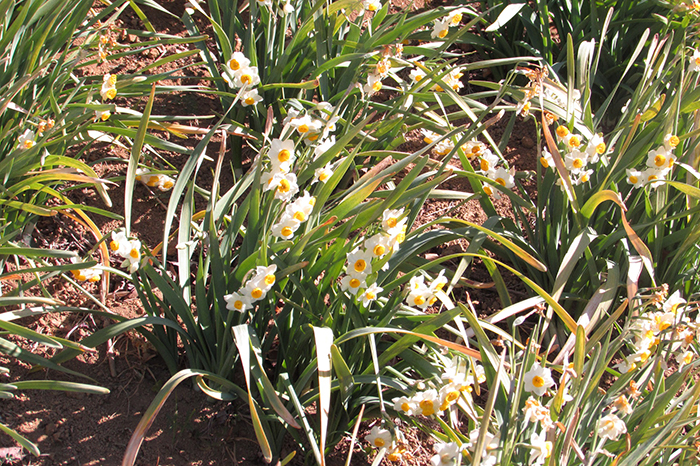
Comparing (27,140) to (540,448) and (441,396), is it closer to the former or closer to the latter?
(441,396)

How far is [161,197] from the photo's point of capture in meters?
2.17

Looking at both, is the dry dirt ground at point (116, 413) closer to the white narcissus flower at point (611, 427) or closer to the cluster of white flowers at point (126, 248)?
the cluster of white flowers at point (126, 248)

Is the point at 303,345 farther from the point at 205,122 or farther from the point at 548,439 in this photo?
the point at 205,122

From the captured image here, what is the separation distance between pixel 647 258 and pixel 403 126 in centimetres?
97

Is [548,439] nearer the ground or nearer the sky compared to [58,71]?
nearer the ground

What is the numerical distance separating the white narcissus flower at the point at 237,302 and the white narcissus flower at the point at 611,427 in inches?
37.5

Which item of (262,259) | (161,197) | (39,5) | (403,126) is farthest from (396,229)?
(39,5)

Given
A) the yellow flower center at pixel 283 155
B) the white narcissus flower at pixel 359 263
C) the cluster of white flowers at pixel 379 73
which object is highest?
the cluster of white flowers at pixel 379 73

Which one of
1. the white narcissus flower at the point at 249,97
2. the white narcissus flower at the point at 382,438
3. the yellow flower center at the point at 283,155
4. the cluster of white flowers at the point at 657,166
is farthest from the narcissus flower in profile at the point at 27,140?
the cluster of white flowers at the point at 657,166

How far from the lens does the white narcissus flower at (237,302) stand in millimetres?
1461

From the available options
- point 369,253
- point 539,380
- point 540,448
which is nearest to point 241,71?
point 369,253

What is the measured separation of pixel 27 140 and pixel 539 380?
1.61m

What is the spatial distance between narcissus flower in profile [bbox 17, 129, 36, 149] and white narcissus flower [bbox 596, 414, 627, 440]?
1.78 meters

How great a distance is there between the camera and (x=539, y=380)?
1448 millimetres
